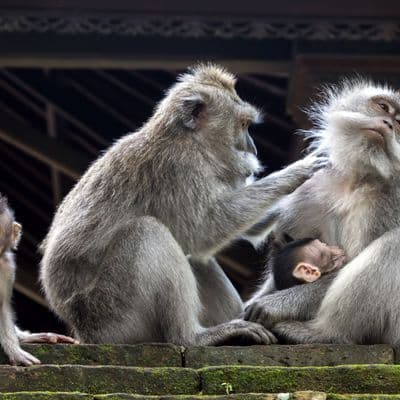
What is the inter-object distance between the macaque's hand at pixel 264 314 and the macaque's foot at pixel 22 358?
1314mm

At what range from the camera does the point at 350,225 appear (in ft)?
28.3

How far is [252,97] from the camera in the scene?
1473cm

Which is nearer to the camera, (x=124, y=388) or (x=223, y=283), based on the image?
(x=124, y=388)

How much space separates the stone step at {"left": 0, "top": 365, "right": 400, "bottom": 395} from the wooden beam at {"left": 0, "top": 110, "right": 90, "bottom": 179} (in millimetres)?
6512

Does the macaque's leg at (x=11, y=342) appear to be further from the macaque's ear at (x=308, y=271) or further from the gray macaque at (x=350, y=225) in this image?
the macaque's ear at (x=308, y=271)

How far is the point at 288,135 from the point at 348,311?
696 centimetres

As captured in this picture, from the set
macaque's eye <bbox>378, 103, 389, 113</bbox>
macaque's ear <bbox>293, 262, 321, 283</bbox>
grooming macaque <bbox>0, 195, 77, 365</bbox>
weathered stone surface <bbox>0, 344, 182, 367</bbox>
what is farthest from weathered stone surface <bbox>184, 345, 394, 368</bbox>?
macaque's eye <bbox>378, 103, 389, 113</bbox>

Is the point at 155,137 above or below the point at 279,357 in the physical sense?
above

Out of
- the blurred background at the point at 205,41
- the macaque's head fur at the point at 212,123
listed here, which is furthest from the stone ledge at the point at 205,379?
the blurred background at the point at 205,41

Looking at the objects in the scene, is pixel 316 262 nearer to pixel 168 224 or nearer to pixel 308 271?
pixel 308 271

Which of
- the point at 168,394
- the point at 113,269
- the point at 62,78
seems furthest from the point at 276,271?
the point at 62,78

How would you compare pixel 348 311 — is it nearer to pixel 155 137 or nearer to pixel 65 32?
pixel 155 137

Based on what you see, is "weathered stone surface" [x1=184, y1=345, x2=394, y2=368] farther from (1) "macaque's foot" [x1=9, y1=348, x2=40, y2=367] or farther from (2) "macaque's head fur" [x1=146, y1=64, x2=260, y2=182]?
(2) "macaque's head fur" [x1=146, y1=64, x2=260, y2=182]

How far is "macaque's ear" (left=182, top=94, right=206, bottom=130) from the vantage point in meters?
9.03
